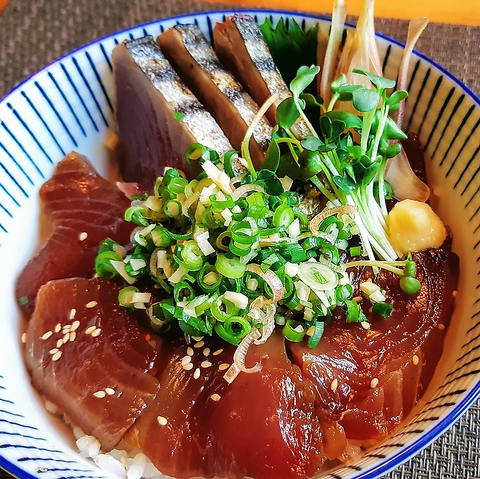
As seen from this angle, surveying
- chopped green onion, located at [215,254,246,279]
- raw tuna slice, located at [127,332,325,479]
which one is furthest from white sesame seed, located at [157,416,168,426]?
chopped green onion, located at [215,254,246,279]

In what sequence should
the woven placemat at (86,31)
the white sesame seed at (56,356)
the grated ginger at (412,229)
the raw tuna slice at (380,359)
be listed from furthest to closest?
1. the woven placemat at (86,31)
2. the grated ginger at (412,229)
3. the white sesame seed at (56,356)
4. the raw tuna slice at (380,359)

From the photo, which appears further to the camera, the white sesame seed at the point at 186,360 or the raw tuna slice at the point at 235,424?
the white sesame seed at the point at 186,360

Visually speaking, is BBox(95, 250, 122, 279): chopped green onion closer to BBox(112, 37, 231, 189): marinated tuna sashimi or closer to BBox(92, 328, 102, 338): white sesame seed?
BBox(92, 328, 102, 338): white sesame seed

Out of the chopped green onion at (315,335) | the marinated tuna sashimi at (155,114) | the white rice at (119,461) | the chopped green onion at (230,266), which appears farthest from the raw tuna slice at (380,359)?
the marinated tuna sashimi at (155,114)

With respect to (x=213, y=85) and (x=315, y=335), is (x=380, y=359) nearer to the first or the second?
(x=315, y=335)

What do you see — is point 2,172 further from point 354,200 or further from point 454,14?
point 454,14

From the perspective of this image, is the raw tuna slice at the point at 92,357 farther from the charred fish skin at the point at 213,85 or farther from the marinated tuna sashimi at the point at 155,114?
the charred fish skin at the point at 213,85
